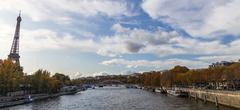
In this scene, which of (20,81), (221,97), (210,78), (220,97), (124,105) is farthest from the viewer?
(210,78)

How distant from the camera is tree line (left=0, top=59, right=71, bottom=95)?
88000 millimetres

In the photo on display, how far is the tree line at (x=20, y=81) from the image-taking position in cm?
8800

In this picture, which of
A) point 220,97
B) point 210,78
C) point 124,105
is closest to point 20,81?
point 124,105

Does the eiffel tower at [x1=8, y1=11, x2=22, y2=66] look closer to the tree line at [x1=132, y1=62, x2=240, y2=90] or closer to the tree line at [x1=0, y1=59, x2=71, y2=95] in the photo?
the tree line at [x1=0, y1=59, x2=71, y2=95]

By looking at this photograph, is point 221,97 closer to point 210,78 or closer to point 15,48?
point 210,78

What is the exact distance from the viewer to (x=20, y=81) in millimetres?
104688

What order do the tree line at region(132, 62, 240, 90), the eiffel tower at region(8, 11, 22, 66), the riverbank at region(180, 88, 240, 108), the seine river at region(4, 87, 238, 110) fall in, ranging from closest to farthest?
the riverbank at region(180, 88, 240, 108) → the seine river at region(4, 87, 238, 110) → the tree line at region(132, 62, 240, 90) → the eiffel tower at region(8, 11, 22, 66)

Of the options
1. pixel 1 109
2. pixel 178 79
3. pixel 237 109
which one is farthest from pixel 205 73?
pixel 1 109

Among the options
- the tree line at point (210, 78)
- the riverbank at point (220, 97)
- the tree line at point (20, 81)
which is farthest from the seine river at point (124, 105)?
the tree line at point (210, 78)

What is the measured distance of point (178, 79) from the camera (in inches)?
6565

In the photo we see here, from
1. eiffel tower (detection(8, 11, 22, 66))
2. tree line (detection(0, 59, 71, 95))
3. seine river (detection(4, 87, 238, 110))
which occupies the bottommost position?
seine river (detection(4, 87, 238, 110))

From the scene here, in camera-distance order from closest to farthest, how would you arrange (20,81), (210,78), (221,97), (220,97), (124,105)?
(221,97)
(220,97)
(124,105)
(20,81)
(210,78)

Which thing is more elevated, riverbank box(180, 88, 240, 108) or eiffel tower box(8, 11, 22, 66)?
eiffel tower box(8, 11, 22, 66)

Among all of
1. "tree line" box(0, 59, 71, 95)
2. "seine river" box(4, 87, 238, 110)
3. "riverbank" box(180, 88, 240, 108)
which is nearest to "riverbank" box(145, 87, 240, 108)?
"riverbank" box(180, 88, 240, 108)
